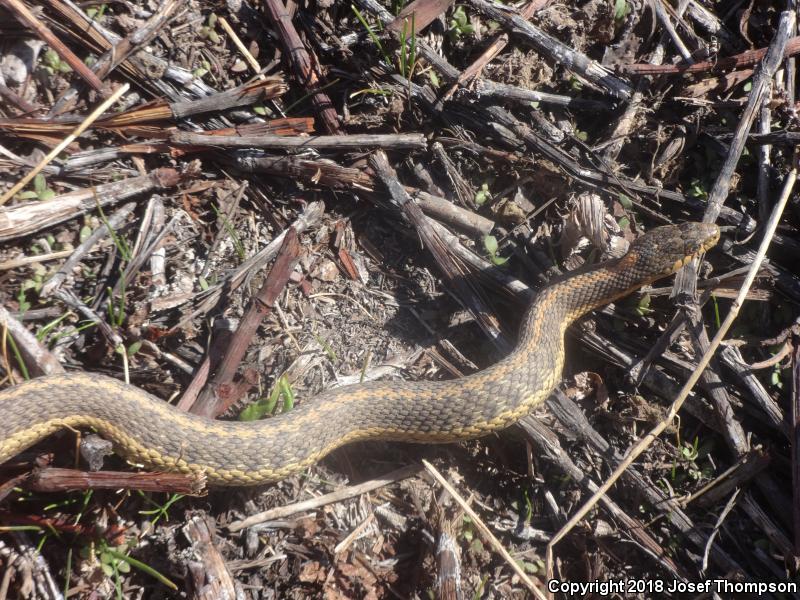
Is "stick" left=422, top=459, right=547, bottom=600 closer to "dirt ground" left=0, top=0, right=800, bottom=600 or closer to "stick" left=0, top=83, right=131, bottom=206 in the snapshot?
"dirt ground" left=0, top=0, right=800, bottom=600

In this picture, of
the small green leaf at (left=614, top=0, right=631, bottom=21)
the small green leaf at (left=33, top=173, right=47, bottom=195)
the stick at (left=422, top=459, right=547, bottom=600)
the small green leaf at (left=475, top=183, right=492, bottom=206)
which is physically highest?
the small green leaf at (left=614, top=0, right=631, bottom=21)

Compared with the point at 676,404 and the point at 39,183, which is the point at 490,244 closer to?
the point at 676,404

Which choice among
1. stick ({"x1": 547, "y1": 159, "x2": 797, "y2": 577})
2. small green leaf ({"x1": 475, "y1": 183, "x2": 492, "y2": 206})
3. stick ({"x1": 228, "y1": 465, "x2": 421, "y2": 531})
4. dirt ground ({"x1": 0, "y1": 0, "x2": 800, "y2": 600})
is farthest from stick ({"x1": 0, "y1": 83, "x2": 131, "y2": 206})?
stick ({"x1": 547, "y1": 159, "x2": 797, "y2": 577})

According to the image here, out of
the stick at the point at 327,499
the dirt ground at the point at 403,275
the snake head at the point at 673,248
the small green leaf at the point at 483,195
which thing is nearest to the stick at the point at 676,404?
the dirt ground at the point at 403,275

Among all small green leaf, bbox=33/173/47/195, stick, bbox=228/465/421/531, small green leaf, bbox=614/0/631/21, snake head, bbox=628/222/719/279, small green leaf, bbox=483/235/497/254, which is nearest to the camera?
stick, bbox=228/465/421/531

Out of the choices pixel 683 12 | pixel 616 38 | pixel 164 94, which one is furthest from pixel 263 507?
pixel 683 12

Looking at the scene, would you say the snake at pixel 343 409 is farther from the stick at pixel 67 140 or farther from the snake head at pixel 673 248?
the stick at pixel 67 140

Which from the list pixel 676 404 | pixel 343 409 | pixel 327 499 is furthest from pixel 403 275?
pixel 676 404
